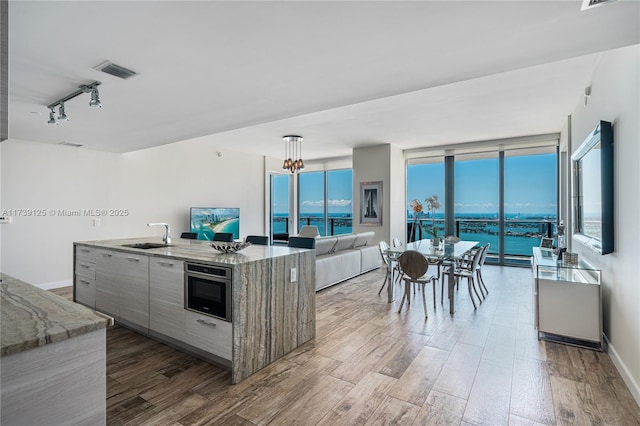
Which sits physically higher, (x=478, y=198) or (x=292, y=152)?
(x=292, y=152)

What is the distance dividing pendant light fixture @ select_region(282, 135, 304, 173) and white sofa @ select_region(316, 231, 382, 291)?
6.02 feet

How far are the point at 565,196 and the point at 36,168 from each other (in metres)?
8.74

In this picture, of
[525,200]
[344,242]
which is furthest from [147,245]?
[525,200]

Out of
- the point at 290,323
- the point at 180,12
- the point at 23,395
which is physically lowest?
the point at 290,323

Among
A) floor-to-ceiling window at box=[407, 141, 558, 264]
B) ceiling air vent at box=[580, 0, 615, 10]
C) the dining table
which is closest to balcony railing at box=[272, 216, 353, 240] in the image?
floor-to-ceiling window at box=[407, 141, 558, 264]

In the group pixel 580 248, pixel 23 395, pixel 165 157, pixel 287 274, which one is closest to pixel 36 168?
pixel 165 157

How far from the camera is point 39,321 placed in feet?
3.54

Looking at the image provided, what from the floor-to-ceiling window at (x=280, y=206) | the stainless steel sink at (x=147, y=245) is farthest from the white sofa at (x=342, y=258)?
the floor-to-ceiling window at (x=280, y=206)

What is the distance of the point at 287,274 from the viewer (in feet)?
9.19

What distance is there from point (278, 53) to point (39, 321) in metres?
1.95

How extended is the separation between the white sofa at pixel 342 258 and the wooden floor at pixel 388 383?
1.57 meters

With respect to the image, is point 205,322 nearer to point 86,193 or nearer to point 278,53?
point 278,53

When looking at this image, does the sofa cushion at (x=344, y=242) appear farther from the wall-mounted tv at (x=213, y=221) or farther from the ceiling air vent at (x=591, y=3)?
the ceiling air vent at (x=591, y=3)

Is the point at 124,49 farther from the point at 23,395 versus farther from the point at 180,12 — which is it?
the point at 23,395
